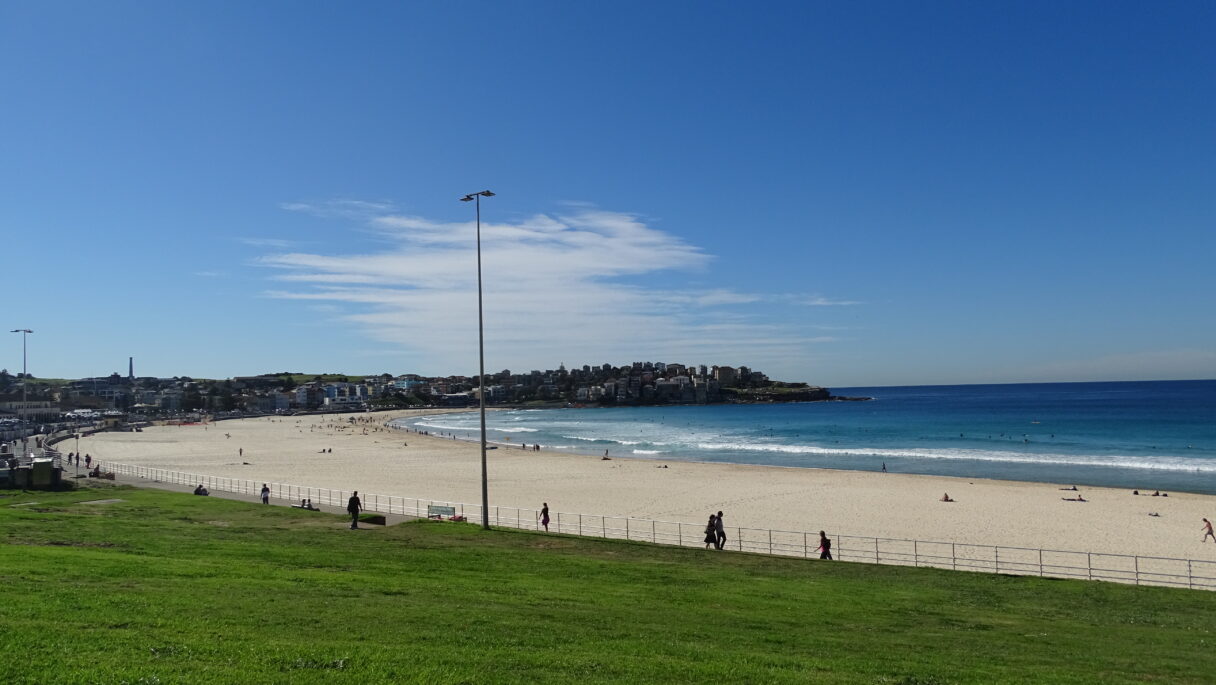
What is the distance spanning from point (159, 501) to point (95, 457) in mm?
45640

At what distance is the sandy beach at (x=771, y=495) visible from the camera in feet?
92.6

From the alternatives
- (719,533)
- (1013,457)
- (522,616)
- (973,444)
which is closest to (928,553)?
(719,533)

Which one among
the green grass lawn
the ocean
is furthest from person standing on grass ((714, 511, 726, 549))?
the ocean

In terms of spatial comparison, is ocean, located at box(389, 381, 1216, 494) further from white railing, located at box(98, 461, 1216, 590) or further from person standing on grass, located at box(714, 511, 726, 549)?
person standing on grass, located at box(714, 511, 726, 549)

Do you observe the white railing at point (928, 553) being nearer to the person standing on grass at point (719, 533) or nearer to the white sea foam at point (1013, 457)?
the person standing on grass at point (719, 533)

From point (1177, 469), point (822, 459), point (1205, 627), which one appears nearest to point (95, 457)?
point (822, 459)

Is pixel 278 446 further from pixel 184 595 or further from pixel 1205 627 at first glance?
pixel 1205 627

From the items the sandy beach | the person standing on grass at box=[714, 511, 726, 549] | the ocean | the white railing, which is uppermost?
the person standing on grass at box=[714, 511, 726, 549]

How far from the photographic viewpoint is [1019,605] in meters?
14.2

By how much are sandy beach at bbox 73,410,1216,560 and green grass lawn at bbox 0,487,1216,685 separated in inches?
487

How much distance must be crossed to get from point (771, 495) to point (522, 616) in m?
30.1

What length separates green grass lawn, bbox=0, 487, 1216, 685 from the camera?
7.59 metres

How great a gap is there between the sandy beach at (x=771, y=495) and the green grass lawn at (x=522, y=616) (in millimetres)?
12359

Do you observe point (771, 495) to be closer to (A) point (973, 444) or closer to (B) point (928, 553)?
(B) point (928, 553)
